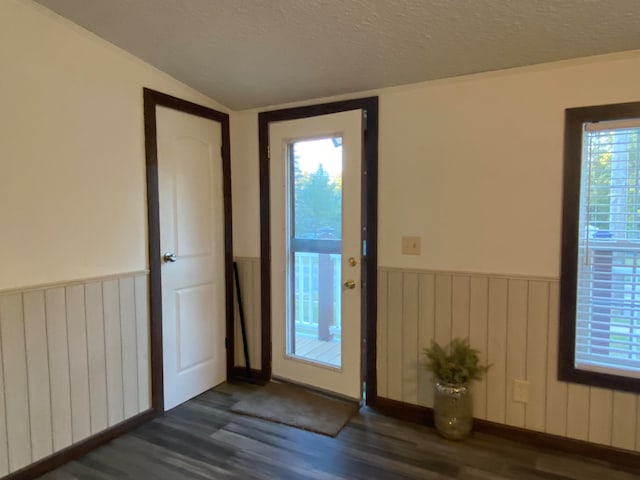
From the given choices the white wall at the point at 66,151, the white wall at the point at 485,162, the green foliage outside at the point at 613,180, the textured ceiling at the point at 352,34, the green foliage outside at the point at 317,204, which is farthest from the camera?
the green foliage outside at the point at 317,204

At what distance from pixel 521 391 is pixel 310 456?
4.06 feet

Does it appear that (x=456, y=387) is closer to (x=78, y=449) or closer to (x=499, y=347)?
(x=499, y=347)

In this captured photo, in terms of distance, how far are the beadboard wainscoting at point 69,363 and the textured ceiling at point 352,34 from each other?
1378 millimetres

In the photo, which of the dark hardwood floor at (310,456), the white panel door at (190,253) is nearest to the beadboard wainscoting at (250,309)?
the white panel door at (190,253)

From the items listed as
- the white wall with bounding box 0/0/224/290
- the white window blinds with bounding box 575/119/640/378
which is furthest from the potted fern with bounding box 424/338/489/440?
the white wall with bounding box 0/0/224/290

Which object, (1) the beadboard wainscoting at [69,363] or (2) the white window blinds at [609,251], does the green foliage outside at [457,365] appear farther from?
(1) the beadboard wainscoting at [69,363]

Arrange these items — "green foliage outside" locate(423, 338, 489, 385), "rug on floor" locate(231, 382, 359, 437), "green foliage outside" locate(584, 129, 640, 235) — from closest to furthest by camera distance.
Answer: "green foliage outside" locate(584, 129, 640, 235) → "green foliage outside" locate(423, 338, 489, 385) → "rug on floor" locate(231, 382, 359, 437)

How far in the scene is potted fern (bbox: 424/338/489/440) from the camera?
7.57 feet

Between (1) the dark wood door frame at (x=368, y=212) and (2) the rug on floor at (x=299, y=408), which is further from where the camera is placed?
(1) the dark wood door frame at (x=368, y=212)

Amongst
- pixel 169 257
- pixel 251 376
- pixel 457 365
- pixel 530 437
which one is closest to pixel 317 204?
pixel 169 257

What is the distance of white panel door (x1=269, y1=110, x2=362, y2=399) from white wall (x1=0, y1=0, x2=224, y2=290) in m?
0.94

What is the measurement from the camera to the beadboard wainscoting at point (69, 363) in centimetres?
196

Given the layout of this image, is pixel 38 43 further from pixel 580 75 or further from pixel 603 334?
pixel 603 334

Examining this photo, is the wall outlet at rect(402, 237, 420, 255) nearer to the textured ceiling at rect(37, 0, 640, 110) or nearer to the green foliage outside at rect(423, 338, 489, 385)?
the green foliage outside at rect(423, 338, 489, 385)
